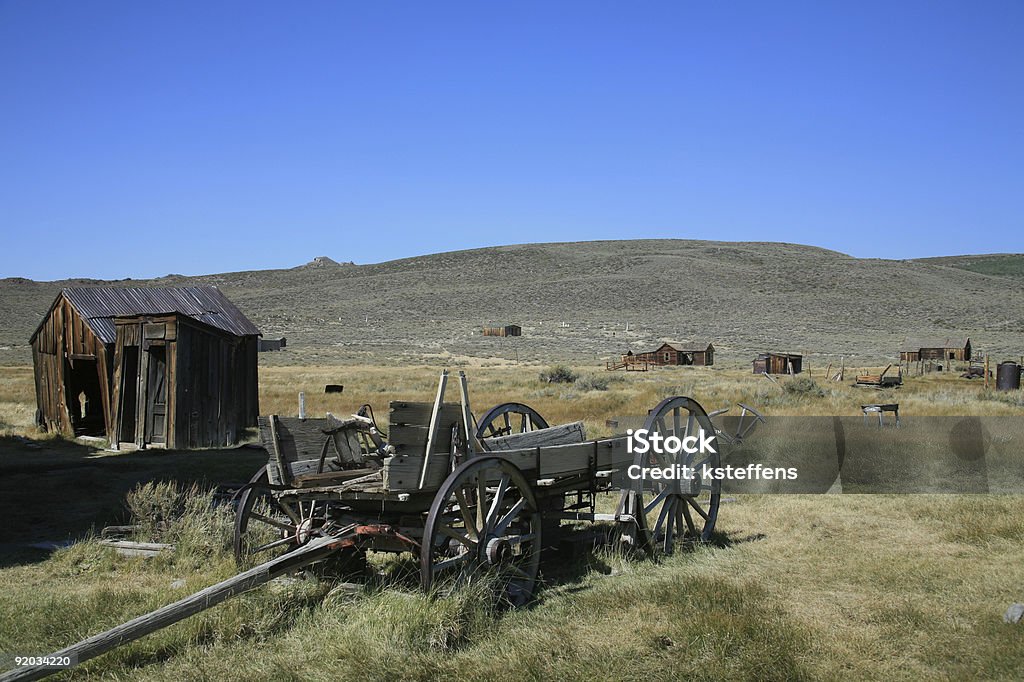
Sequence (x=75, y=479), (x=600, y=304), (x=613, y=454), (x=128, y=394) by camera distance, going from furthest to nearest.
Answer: (x=600, y=304)
(x=128, y=394)
(x=75, y=479)
(x=613, y=454)

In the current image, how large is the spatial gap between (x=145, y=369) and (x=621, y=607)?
37.4 feet

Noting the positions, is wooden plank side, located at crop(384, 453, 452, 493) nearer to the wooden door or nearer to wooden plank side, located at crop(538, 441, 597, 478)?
wooden plank side, located at crop(538, 441, 597, 478)

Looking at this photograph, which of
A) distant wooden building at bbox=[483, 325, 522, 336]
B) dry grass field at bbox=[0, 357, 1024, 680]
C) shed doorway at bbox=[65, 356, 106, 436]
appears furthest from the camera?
distant wooden building at bbox=[483, 325, 522, 336]

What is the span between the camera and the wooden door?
14188 mm

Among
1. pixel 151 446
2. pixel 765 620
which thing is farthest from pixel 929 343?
pixel 765 620

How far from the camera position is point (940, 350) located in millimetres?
43156

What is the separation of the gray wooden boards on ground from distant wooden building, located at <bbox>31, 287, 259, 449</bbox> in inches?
389

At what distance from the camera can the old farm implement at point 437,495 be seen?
16.7ft

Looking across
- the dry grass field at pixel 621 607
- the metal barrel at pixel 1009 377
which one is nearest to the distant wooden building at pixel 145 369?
the dry grass field at pixel 621 607

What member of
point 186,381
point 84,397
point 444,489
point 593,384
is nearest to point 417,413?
point 444,489

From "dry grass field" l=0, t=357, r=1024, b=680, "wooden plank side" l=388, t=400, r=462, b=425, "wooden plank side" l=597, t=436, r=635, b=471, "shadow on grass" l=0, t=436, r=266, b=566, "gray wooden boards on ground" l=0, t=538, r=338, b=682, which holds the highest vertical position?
"wooden plank side" l=388, t=400, r=462, b=425

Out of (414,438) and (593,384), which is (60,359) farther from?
(593,384)

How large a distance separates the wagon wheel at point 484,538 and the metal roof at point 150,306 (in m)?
11.3

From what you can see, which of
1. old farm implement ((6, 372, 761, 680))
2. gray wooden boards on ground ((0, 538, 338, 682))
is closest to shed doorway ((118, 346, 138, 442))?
old farm implement ((6, 372, 761, 680))
